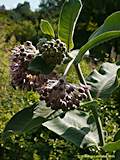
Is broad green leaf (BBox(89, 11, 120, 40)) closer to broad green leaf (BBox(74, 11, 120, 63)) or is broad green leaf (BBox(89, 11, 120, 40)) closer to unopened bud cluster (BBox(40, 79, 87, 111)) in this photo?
broad green leaf (BBox(74, 11, 120, 63))

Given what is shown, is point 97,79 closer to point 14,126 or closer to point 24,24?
point 14,126

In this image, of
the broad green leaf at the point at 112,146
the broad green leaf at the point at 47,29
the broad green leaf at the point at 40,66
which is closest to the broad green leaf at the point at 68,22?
the broad green leaf at the point at 47,29

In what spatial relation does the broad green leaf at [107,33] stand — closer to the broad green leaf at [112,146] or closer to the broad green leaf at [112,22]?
the broad green leaf at [112,22]

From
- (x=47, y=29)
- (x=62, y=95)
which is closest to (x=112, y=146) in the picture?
(x=62, y=95)

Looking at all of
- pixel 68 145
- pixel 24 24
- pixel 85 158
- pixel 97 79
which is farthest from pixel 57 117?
pixel 24 24

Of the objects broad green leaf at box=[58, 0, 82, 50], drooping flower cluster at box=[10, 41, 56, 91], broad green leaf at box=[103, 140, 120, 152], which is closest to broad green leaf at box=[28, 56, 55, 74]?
drooping flower cluster at box=[10, 41, 56, 91]

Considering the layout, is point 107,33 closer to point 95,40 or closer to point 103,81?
point 95,40
